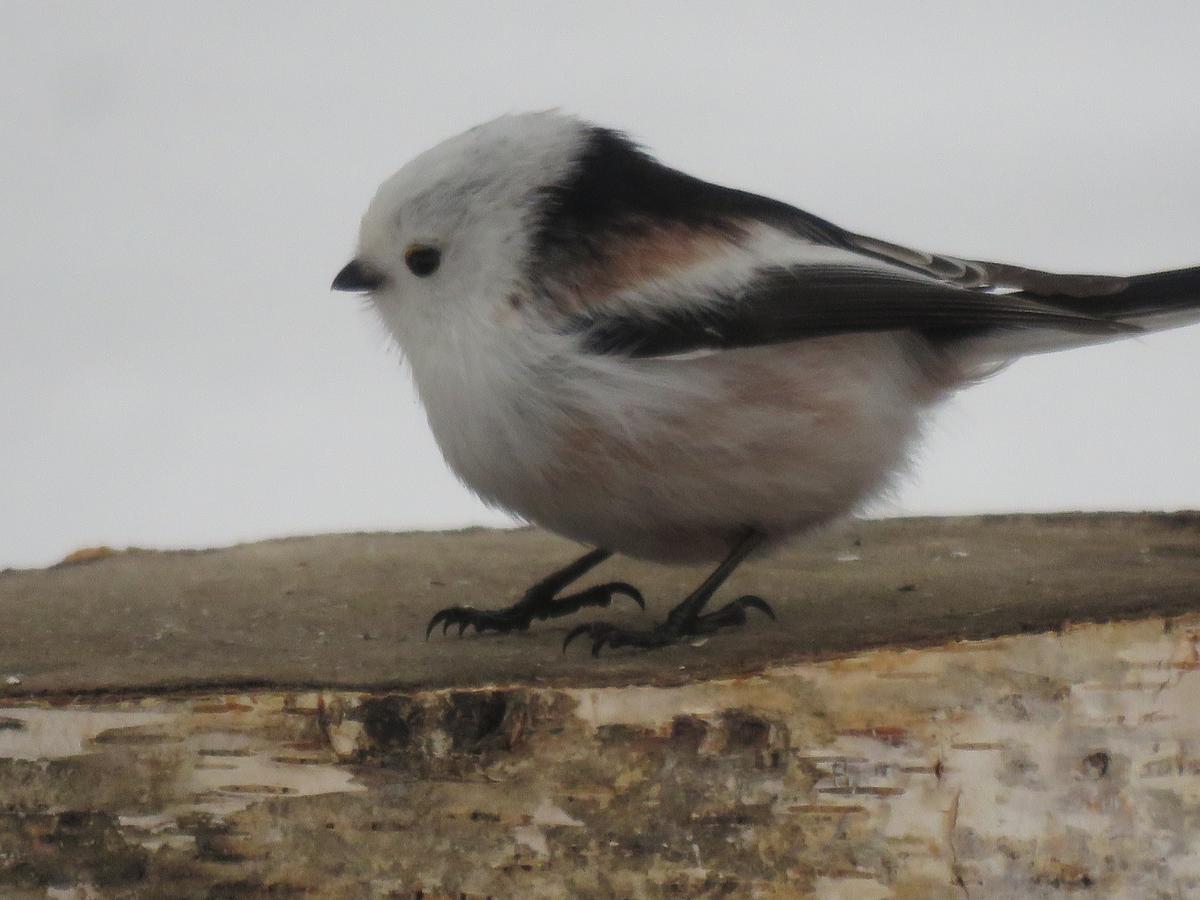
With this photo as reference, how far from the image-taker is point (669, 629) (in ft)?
9.29

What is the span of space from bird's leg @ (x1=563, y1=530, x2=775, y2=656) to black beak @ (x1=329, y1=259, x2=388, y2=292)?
0.75m

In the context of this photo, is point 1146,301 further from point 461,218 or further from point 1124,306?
point 461,218

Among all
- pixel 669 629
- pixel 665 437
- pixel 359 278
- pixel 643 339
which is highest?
pixel 359 278

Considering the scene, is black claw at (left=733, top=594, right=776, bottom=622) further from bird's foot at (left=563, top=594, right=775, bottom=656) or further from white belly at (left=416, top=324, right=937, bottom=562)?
white belly at (left=416, top=324, right=937, bottom=562)

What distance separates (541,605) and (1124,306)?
1.30 metres

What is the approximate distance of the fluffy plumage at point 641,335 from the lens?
273 cm

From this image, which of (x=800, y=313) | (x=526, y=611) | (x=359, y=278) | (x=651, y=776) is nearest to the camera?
(x=651, y=776)

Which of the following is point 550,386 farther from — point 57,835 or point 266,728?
point 57,835

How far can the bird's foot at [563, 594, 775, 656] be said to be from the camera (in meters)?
2.76

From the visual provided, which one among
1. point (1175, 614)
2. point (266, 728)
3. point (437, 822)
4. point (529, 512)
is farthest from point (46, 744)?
point (1175, 614)

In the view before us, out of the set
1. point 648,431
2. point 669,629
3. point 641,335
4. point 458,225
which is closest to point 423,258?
point 458,225

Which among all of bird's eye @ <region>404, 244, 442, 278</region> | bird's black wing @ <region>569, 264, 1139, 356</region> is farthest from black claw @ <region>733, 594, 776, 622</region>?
bird's eye @ <region>404, 244, 442, 278</region>

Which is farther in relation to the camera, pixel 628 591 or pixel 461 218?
pixel 628 591

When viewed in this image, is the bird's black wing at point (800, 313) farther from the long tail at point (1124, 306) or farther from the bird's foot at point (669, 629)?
the bird's foot at point (669, 629)
